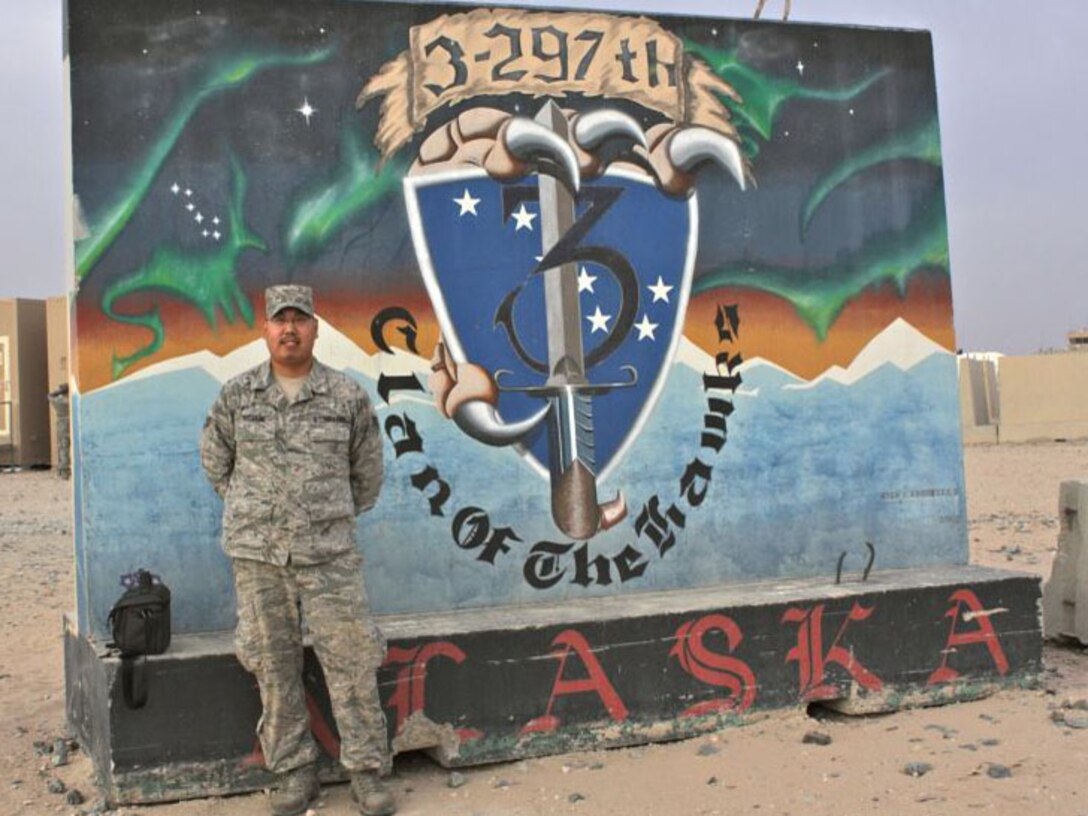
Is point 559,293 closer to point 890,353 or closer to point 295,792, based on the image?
point 890,353

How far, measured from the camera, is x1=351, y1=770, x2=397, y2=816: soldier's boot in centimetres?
436

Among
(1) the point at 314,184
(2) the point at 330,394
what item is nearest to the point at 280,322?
(2) the point at 330,394

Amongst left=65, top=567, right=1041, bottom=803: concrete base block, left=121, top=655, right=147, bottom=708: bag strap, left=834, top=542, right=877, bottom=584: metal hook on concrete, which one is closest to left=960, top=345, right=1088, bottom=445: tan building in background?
left=834, top=542, right=877, bottom=584: metal hook on concrete

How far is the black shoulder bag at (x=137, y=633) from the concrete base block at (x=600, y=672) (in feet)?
0.13

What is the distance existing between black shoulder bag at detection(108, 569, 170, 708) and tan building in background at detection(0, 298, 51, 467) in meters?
24.7

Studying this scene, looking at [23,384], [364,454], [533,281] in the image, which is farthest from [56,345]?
[364,454]

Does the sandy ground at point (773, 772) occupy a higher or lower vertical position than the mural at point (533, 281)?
lower

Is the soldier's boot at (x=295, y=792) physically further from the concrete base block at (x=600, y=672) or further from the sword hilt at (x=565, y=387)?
the sword hilt at (x=565, y=387)

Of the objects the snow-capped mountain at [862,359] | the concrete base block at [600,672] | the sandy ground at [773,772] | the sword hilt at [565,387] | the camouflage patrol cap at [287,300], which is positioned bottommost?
the sandy ground at [773,772]

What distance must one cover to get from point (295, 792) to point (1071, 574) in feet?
14.3

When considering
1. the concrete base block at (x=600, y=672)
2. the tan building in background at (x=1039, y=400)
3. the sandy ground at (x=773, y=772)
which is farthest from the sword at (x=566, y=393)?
the tan building in background at (x=1039, y=400)

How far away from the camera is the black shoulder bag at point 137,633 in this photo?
14.5 feet

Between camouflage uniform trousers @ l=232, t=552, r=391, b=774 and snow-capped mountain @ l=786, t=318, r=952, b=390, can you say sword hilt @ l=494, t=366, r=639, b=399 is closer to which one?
snow-capped mountain @ l=786, t=318, r=952, b=390

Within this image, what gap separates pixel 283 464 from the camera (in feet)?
14.0
